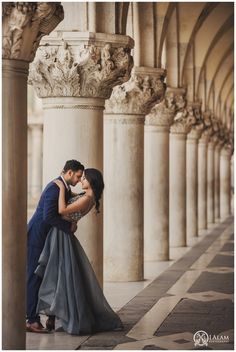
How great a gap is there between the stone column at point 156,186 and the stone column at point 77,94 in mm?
6597

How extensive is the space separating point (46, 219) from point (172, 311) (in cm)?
236

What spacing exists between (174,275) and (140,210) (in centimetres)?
124

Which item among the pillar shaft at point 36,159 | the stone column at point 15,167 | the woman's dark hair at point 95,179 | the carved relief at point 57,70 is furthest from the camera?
the pillar shaft at point 36,159

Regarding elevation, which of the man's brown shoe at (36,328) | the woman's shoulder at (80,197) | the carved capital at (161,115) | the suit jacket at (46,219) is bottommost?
the man's brown shoe at (36,328)

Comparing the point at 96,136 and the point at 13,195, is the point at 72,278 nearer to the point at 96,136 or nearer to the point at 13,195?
the point at 13,195

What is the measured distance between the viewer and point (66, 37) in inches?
434

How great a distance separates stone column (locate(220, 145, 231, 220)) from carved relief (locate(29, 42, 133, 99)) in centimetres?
2792

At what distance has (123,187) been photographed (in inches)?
559

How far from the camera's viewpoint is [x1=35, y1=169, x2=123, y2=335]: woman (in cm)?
893

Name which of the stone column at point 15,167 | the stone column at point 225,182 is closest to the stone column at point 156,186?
the stone column at point 15,167

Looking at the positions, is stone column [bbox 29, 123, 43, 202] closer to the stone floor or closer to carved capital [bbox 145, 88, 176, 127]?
carved capital [bbox 145, 88, 176, 127]

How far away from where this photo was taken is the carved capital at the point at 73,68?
10930 millimetres

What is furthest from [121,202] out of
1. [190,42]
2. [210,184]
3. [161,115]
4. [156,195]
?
[210,184]

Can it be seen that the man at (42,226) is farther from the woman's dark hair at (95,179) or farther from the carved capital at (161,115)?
the carved capital at (161,115)
